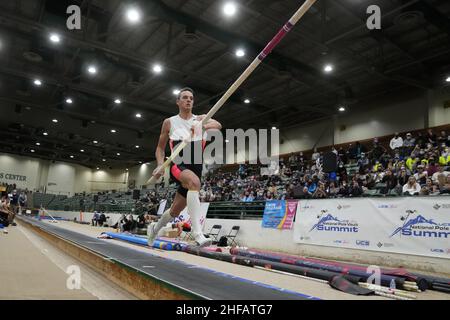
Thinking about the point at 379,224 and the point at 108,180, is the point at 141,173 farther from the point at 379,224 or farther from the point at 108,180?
the point at 379,224

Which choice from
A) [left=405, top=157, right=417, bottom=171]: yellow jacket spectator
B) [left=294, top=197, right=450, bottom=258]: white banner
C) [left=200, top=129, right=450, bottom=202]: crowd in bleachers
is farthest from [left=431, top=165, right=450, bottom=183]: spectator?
[left=294, top=197, right=450, bottom=258]: white banner

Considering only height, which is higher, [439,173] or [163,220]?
[439,173]

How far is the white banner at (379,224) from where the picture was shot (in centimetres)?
588

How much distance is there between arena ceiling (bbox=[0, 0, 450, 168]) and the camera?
11664 millimetres

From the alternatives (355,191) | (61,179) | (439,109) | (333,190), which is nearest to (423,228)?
(355,191)

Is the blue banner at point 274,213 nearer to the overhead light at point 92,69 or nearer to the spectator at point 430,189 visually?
the spectator at point 430,189

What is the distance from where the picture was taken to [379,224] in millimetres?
6914

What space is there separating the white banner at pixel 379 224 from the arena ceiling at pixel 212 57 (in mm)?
6427

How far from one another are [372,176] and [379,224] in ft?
16.4

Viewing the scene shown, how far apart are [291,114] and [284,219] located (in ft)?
45.8

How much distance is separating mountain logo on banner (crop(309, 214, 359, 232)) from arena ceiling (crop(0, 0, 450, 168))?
6.55 meters

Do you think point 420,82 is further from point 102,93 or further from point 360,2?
point 102,93
